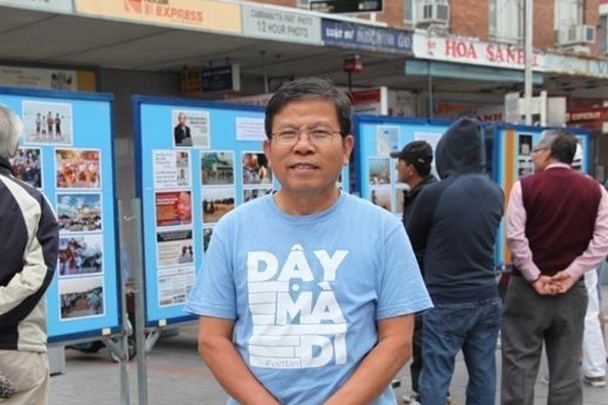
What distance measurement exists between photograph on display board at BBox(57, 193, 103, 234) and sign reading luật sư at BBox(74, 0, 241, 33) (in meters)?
4.75

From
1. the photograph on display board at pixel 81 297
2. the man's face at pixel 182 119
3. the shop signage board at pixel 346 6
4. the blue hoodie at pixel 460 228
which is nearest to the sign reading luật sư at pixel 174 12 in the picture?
the shop signage board at pixel 346 6

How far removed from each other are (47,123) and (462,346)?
8.78ft

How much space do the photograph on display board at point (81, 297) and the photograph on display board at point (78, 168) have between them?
53cm

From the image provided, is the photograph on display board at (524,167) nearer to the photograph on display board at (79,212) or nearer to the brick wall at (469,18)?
the photograph on display board at (79,212)

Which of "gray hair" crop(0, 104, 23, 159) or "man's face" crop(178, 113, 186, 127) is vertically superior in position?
"man's face" crop(178, 113, 186, 127)

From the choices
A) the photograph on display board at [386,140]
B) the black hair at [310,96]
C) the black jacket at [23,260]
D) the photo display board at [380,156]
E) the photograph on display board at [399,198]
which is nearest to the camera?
the black hair at [310,96]

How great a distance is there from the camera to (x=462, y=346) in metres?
4.77

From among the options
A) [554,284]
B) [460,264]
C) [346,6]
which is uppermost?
[346,6]

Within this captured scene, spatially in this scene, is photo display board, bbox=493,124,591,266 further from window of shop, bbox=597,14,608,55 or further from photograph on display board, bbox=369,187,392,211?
window of shop, bbox=597,14,608,55

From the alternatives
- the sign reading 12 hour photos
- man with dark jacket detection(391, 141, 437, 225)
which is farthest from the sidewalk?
man with dark jacket detection(391, 141, 437, 225)

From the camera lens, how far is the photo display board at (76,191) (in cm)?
430

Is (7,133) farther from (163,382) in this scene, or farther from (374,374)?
(163,382)

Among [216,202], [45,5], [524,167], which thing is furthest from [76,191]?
[524,167]

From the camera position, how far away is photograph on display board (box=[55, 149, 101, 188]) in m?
4.40
